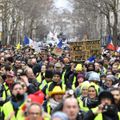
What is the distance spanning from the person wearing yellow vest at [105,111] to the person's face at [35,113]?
140cm

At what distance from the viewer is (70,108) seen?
7434 millimetres

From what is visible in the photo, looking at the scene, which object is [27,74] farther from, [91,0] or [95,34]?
[95,34]

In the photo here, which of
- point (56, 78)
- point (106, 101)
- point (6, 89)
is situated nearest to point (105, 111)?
point (106, 101)

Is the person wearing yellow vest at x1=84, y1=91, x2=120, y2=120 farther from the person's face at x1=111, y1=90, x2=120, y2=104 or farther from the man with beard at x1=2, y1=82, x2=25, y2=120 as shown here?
the man with beard at x1=2, y1=82, x2=25, y2=120

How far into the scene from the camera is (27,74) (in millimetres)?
13695

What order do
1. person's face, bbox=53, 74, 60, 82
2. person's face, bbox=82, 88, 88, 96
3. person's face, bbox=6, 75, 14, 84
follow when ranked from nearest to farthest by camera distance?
person's face, bbox=82, 88, 88, 96
person's face, bbox=6, 75, 14, 84
person's face, bbox=53, 74, 60, 82

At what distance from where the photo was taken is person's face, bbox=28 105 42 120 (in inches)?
271

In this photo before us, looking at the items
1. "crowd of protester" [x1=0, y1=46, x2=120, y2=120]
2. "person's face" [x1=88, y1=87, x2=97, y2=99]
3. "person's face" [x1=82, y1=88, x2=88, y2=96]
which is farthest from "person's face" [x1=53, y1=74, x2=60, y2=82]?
"person's face" [x1=88, y1=87, x2=97, y2=99]

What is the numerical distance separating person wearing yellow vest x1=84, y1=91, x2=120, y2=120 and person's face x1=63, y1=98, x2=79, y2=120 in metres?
0.76

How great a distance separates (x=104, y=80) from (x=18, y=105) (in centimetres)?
521

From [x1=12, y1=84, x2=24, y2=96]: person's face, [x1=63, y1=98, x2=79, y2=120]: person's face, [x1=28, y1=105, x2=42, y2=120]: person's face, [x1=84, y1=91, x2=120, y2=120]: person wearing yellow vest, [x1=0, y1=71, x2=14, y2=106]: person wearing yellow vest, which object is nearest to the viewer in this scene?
[x1=28, y1=105, x2=42, y2=120]: person's face

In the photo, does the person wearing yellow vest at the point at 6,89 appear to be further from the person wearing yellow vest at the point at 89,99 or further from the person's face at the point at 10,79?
the person wearing yellow vest at the point at 89,99

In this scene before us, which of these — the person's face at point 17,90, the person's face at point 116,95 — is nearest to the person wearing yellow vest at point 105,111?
the person's face at point 116,95

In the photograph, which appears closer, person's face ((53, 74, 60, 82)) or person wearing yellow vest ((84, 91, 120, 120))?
person wearing yellow vest ((84, 91, 120, 120))
